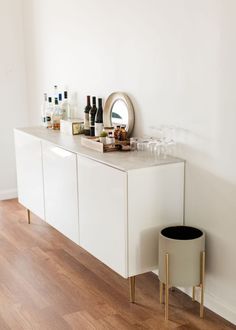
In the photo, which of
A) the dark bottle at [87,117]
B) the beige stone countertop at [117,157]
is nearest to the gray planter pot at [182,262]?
the beige stone countertop at [117,157]

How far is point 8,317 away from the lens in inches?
105

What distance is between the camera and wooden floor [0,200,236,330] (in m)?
2.60

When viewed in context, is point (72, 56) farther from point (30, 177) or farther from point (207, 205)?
point (207, 205)

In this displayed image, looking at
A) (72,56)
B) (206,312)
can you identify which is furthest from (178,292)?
(72,56)

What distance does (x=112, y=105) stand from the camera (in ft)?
10.9

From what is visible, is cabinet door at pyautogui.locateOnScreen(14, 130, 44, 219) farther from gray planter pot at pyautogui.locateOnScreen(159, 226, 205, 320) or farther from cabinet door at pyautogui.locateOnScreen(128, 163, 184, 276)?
gray planter pot at pyautogui.locateOnScreen(159, 226, 205, 320)

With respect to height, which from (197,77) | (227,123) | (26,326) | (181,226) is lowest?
Answer: (26,326)

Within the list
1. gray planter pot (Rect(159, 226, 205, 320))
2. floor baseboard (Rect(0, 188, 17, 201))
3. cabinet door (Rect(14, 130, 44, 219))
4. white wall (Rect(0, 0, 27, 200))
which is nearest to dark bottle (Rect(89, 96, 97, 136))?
cabinet door (Rect(14, 130, 44, 219))

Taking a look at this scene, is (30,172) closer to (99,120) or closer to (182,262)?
(99,120)

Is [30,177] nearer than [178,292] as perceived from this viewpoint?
No

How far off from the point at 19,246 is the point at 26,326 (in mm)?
1140

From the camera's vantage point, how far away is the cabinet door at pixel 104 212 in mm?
2635

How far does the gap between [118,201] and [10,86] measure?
8.00 feet

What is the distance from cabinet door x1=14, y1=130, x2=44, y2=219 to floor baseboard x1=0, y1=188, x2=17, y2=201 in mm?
776
